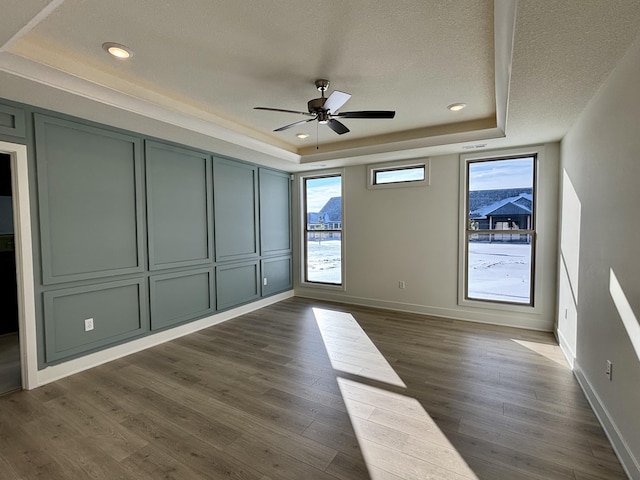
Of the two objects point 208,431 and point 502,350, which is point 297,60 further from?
point 502,350

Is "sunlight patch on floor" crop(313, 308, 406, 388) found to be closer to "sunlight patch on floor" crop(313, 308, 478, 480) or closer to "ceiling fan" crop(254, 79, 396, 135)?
"sunlight patch on floor" crop(313, 308, 478, 480)

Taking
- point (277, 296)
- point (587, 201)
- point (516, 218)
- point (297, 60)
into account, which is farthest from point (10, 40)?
point (516, 218)

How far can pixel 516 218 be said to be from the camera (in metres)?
4.34

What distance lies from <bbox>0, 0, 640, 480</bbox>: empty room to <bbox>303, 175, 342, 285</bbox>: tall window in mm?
802

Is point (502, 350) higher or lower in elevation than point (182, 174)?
lower

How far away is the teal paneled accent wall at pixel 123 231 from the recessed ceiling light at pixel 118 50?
105 centimetres

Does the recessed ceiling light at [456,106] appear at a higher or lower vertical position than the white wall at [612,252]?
higher

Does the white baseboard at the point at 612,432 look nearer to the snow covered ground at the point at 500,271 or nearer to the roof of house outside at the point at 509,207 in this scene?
the snow covered ground at the point at 500,271

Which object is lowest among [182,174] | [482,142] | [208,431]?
[208,431]

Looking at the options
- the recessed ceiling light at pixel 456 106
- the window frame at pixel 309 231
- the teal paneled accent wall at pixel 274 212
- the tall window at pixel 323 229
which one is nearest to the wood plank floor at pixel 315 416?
Answer: the window frame at pixel 309 231

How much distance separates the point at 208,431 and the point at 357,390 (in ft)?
3.95

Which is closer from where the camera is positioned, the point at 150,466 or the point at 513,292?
the point at 150,466

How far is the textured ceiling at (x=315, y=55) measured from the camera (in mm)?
1723

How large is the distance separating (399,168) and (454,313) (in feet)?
8.02
